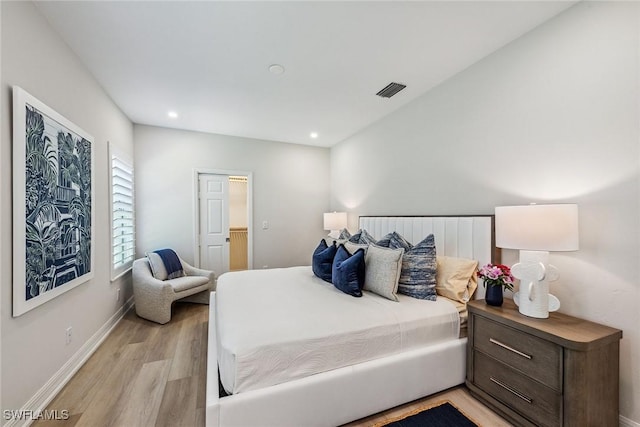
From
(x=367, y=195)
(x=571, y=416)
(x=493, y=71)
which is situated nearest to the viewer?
(x=571, y=416)

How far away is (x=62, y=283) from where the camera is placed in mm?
1872

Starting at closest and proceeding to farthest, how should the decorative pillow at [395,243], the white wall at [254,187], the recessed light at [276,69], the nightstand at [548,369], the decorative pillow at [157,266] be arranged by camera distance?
1. the nightstand at [548,369]
2. the recessed light at [276,69]
3. the decorative pillow at [395,243]
4. the decorative pillow at [157,266]
5. the white wall at [254,187]

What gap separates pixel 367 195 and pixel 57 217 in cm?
329

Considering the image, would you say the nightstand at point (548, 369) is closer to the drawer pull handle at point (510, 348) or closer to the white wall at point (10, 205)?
the drawer pull handle at point (510, 348)

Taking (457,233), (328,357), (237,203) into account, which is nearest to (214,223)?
(237,203)

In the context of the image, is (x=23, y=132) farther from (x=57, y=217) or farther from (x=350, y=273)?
(x=350, y=273)

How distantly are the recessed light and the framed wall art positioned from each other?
5.36 ft

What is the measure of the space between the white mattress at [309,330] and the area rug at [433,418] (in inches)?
14.8

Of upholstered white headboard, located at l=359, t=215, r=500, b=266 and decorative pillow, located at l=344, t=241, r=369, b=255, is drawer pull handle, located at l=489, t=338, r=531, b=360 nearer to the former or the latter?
upholstered white headboard, located at l=359, t=215, r=500, b=266

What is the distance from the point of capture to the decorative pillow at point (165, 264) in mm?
3370

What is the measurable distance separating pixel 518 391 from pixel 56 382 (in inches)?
120

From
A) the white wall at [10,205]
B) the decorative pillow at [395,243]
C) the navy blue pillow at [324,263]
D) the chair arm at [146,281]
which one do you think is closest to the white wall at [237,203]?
the chair arm at [146,281]

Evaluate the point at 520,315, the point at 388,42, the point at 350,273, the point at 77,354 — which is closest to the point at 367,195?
the point at 350,273

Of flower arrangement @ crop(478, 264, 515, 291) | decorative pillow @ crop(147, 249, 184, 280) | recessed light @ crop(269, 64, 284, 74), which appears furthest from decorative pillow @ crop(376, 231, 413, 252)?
decorative pillow @ crop(147, 249, 184, 280)
